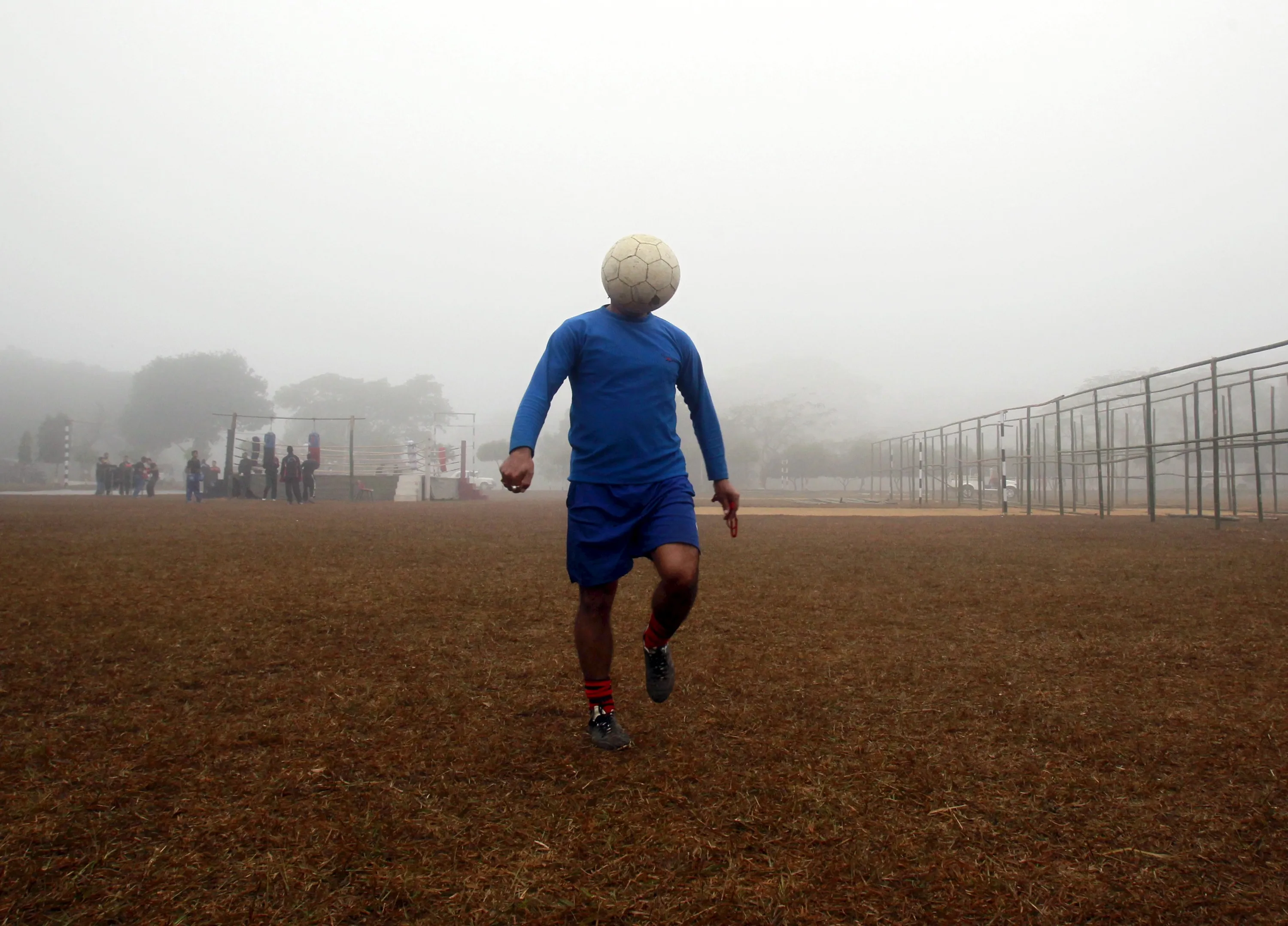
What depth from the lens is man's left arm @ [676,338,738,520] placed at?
123 inches

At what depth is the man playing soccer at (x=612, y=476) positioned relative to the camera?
9.16 feet

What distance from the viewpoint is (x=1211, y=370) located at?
41.7 feet

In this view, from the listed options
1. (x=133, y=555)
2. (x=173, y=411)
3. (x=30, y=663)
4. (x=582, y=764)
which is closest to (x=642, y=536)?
(x=582, y=764)

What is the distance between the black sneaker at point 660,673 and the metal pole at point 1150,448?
539 inches

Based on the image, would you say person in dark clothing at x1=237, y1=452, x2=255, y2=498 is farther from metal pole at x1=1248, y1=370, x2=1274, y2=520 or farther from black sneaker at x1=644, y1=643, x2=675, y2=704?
black sneaker at x1=644, y1=643, x2=675, y2=704

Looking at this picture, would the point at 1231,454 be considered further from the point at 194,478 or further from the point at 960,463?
the point at 194,478

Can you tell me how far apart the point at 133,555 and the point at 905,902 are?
827cm

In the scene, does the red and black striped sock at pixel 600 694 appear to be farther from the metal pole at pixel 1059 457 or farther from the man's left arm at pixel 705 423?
the metal pole at pixel 1059 457

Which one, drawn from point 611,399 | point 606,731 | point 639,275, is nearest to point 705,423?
point 611,399

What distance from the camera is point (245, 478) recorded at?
27.9 metres

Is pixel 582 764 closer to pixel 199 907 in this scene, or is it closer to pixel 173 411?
pixel 199 907

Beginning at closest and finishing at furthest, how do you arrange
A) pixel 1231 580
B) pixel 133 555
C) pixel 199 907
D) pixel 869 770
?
1. pixel 199 907
2. pixel 869 770
3. pixel 1231 580
4. pixel 133 555

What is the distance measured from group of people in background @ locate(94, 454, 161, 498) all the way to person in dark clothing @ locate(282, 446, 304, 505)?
9372 millimetres

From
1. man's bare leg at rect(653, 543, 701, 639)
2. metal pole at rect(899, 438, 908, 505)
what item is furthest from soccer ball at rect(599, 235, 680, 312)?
metal pole at rect(899, 438, 908, 505)
